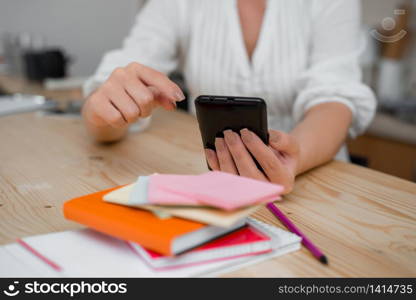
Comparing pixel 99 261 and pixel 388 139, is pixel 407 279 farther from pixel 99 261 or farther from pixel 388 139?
pixel 388 139

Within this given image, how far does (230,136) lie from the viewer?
0.59 meters

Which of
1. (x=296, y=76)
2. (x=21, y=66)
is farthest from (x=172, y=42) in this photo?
(x=21, y=66)

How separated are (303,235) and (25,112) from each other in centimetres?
91

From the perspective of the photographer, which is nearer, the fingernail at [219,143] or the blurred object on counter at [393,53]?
the fingernail at [219,143]

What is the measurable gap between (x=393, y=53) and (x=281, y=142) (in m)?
1.85

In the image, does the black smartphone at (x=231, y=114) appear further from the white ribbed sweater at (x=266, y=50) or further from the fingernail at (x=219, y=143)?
the white ribbed sweater at (x=266, y=50)

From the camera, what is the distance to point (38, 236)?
482mm

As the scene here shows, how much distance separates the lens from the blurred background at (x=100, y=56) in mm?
1801

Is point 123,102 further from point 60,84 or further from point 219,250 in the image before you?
point 60,84

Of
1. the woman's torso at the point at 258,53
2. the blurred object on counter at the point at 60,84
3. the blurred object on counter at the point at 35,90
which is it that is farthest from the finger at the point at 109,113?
the blurred object on counter at the point at 60,84

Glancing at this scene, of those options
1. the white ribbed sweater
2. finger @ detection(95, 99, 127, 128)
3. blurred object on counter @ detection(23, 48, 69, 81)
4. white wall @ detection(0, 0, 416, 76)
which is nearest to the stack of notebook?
finger @ detection(95, 99, 127, 128)

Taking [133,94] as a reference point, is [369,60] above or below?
below

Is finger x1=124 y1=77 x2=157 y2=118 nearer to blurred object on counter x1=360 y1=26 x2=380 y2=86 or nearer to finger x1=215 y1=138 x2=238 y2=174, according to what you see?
finger x1=215 y1=138 x2=238 y2=174

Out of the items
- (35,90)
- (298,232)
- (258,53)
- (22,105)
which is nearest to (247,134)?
(298,232)
